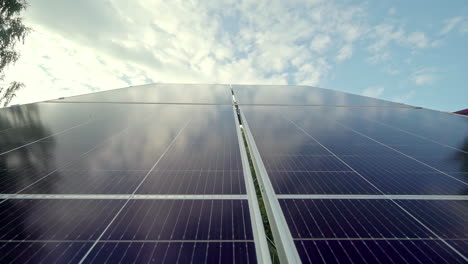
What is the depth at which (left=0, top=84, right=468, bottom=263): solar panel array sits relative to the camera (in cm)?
232

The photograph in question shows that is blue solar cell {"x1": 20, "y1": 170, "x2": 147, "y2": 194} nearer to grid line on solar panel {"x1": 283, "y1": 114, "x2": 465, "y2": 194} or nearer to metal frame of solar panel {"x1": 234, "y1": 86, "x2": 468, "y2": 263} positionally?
metal frame of solar panel {"x1": 234, "y1": 86, "x2": 468, "y2": 263}

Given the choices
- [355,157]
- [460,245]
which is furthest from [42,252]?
[355,157]

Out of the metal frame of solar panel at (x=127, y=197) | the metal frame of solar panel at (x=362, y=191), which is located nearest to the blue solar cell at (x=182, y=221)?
the metal frame of solar panel at (x=127, y=197)

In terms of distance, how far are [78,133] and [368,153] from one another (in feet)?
29.1

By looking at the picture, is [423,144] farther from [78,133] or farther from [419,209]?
[78,133]

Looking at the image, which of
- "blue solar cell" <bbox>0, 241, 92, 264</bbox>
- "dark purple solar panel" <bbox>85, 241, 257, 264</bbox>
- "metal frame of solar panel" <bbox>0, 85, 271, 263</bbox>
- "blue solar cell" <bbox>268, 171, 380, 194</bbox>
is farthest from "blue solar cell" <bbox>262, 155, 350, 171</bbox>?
"blue solar cell" <bbox>0, 241, 92, 264</bbox>

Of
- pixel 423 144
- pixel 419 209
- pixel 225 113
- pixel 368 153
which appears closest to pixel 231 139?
pixel 225 113

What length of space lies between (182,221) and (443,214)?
4.22m

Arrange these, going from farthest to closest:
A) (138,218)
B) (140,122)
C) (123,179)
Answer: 1. (140,122)
2. (123,179)
3. (138,218)

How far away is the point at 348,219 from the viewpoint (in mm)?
2826

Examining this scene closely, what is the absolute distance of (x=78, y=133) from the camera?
598 centimetres

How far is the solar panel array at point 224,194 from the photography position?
2.32 meters

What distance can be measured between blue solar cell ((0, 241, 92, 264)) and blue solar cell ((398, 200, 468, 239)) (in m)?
4.86

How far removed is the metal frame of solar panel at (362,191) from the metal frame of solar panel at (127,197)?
55cm
